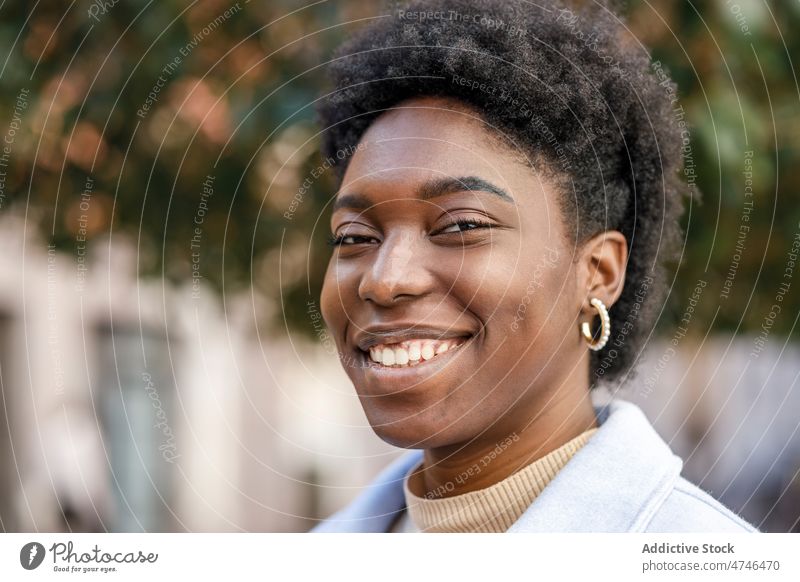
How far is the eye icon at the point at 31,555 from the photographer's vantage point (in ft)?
7.94

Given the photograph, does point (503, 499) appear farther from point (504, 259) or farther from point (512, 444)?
point (504, 259)

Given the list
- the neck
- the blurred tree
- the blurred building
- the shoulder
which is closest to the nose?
the neck

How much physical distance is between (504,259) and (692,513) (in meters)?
0.67

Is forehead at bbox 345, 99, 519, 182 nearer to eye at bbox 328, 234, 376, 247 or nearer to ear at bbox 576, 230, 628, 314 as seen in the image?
eye at bbox 328, 234, 376, 247

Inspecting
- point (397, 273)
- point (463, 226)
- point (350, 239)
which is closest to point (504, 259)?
point (463, 226)

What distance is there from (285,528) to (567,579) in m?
7.94

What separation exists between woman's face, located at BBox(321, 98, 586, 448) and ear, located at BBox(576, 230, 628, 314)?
51 millimetres

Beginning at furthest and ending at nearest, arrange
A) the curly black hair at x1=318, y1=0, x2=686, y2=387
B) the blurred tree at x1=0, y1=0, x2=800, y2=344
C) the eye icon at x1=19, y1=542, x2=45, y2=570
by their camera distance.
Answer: the blurred tree at x1=0, y1=0, x2=800, y2=344 → the eye icon at x1=19, y1=542, x2=45, y2=570 → the curly black hair at x1=318, y1=0, x2=686, y2=387

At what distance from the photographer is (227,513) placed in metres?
10.4

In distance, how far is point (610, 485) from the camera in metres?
2.09

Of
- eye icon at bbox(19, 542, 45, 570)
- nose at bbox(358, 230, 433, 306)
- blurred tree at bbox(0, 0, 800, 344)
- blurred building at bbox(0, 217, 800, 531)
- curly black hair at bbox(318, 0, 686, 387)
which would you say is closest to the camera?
nose at bbox(358, 230, 433, 306)

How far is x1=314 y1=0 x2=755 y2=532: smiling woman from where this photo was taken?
80.5 inches

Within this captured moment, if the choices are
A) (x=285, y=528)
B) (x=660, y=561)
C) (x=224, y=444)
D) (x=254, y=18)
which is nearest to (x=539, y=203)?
(x=660, y=561)

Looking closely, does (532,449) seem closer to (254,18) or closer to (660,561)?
(660,561)
